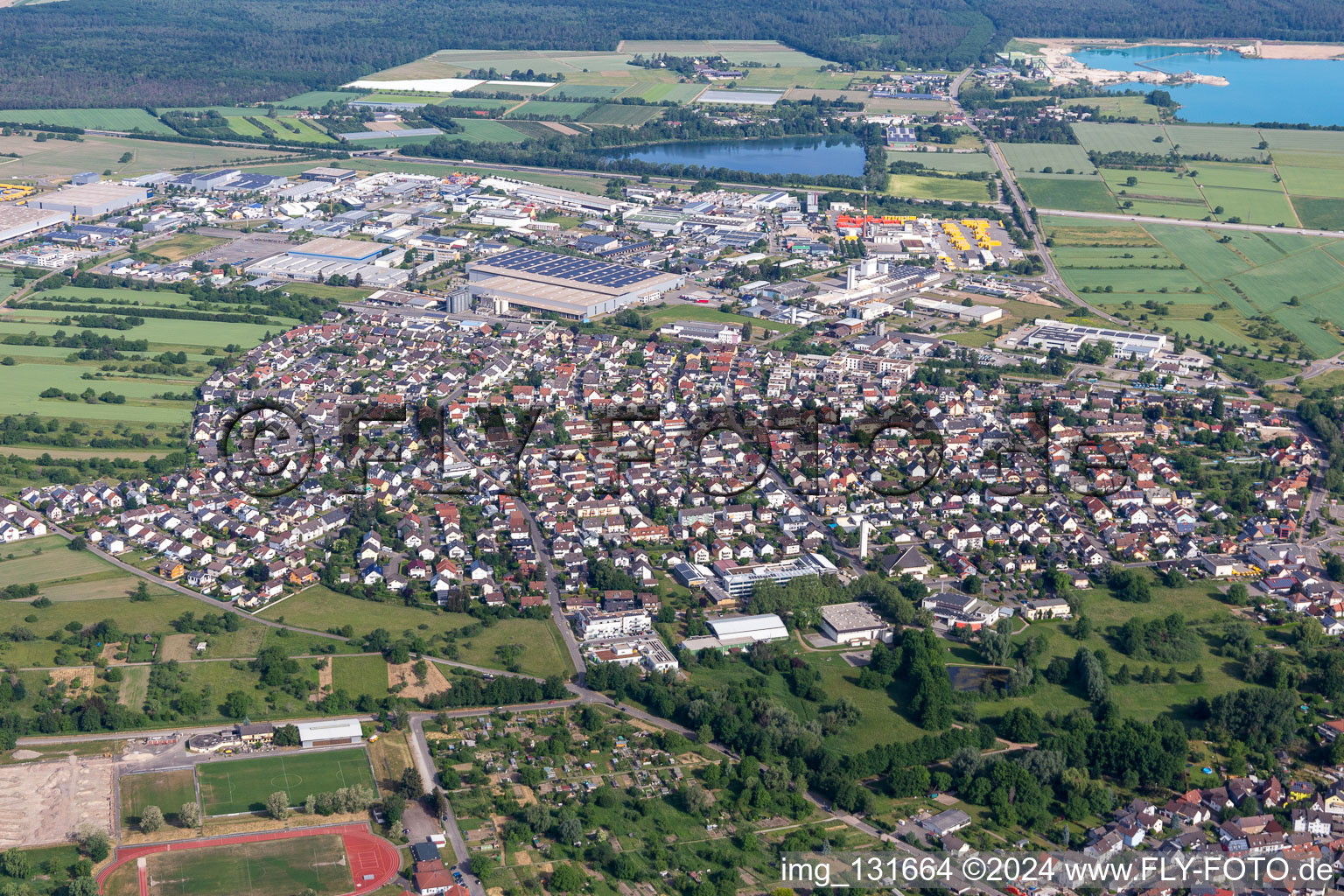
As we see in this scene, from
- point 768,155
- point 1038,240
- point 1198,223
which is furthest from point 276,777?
point 768,155

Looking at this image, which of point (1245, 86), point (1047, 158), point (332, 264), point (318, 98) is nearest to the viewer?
point (332, 264)

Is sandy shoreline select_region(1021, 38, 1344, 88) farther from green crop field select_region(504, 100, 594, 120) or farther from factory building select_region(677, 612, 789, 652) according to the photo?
factory building select_region(677, 612, 789, 652)

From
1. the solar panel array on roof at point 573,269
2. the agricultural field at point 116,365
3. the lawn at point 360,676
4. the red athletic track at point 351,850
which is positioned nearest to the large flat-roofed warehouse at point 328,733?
the lawn at point 360,676

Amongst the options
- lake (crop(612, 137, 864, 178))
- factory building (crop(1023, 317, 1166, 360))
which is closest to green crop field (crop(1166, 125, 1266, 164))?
lake (crop(612, 137, 864, 178))

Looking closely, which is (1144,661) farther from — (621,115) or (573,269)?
(621,115)

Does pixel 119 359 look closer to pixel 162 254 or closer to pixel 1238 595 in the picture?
pixel 162 254

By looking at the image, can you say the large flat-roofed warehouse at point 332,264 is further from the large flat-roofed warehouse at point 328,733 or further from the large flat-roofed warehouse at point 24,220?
the large flat-roofed warehouse at point 328,733

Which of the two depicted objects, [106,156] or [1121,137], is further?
[1121,137]
